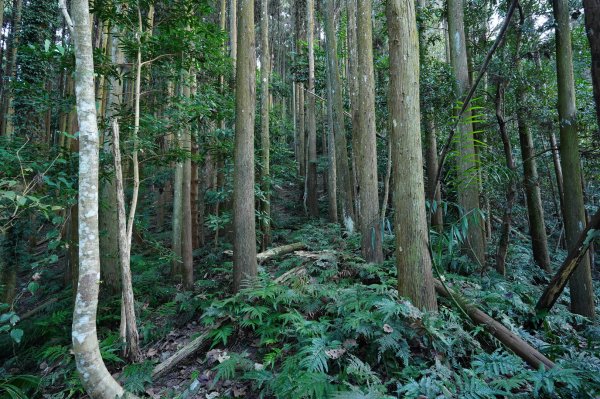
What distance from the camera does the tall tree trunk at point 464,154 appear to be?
19.4 feet

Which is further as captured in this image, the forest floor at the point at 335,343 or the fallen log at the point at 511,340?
the fallen log at the point at 511,340

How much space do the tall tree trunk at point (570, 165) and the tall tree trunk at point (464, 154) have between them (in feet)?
4.21

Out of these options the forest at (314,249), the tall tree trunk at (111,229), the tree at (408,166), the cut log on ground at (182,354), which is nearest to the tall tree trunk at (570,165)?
the forest at (314,249)

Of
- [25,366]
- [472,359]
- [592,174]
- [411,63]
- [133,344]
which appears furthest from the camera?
[592,174]

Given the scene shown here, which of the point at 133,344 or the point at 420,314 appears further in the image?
the point at 133,344

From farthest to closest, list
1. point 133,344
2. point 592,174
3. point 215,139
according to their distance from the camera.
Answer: point 592,174 → point 215,139 → point 133,344

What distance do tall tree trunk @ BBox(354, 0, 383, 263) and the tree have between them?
A: 211cm

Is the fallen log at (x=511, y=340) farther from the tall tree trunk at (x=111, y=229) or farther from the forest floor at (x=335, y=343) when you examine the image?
the tall tree trunk at (x=111, y=229)

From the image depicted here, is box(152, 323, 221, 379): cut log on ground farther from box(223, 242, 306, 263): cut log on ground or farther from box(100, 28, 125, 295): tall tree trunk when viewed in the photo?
box(100, 28, 125, 295): tall tree trunk

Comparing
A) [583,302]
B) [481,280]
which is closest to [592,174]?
[583,302]

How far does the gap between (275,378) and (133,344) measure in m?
2.24

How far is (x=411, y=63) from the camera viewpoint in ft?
11.5

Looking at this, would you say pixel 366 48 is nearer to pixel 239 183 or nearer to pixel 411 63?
pixel 411 63

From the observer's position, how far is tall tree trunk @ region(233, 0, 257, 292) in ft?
17.0
